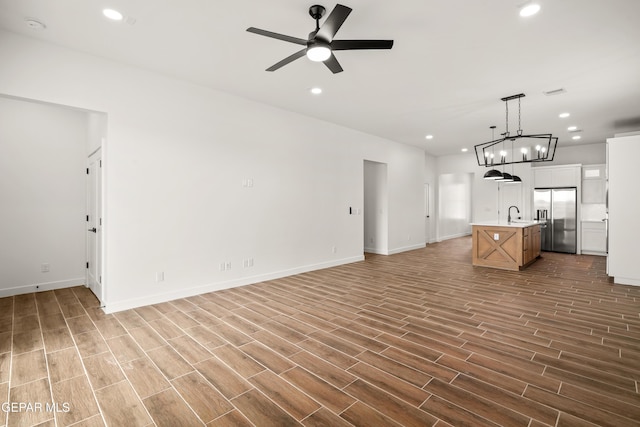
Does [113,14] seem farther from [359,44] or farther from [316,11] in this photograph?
[359,44]

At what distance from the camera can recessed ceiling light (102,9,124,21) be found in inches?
110

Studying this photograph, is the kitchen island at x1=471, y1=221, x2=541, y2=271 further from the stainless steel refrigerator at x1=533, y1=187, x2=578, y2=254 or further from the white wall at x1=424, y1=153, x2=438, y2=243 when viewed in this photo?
the white wall at x1=424, y1=153, x2=438, y2=243

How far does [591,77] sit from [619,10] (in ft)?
5.73

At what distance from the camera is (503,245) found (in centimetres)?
644

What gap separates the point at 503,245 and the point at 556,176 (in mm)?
4044

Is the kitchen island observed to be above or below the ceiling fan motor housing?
below

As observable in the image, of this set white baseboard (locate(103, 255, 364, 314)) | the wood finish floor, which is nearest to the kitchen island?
the wood finish floor

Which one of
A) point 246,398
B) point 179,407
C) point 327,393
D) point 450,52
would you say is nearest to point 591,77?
point 450,52

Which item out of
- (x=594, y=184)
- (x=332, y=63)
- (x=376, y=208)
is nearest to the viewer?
(x=332, y=63)

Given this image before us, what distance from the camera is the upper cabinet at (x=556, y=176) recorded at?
27.6 ft

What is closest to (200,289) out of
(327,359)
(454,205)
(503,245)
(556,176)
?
(327,359)

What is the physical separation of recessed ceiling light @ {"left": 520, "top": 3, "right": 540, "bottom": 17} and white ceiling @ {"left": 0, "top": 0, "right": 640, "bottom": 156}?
7 centimetres

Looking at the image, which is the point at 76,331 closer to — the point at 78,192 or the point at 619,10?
the point at 78,192

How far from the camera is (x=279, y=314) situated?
372cm
